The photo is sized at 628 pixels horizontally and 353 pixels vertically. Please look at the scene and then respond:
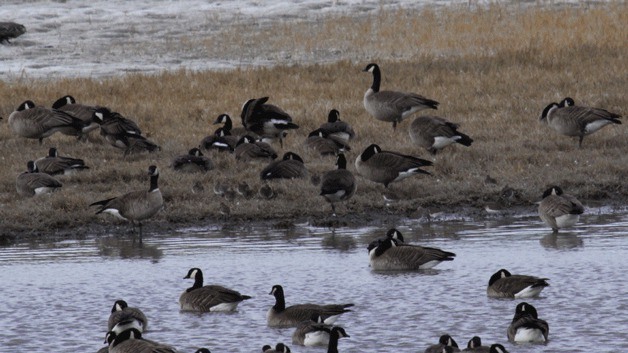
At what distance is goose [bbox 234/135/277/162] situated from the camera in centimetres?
1941

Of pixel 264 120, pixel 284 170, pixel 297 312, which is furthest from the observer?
pixel 264 120

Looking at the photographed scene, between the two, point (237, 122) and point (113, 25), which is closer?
point (237, 122)

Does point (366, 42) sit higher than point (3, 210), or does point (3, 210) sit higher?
point (366, 42)

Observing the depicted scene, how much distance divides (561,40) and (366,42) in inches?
254

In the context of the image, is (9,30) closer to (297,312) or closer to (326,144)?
(326,144)

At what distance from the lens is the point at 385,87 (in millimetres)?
25984

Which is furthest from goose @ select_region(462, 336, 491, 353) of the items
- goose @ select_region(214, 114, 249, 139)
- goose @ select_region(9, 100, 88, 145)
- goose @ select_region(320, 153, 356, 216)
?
goose @ select_region(9, 100, 88, 145)

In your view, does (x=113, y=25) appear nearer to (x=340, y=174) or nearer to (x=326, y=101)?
(x=326, y=101)

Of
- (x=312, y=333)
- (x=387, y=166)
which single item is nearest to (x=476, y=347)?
(x=312, y=333)

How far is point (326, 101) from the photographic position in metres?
24.9

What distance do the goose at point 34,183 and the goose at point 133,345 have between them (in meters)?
8.12

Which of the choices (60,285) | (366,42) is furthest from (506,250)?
(366,42)

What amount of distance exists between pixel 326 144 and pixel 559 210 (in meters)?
5.90

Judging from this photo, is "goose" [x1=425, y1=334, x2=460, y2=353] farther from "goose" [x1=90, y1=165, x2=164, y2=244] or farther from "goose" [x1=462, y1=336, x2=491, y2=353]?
"goose" [x1=90, y1=165, x2=164, y2=244]
